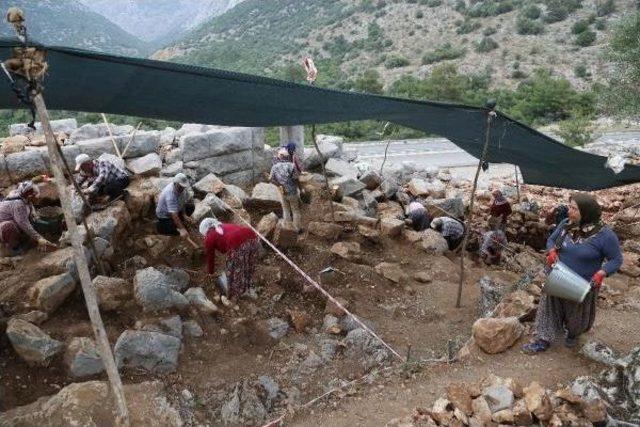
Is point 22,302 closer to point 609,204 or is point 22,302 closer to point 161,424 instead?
point 161,424

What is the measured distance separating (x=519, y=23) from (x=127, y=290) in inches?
1410

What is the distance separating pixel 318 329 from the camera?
5023mm

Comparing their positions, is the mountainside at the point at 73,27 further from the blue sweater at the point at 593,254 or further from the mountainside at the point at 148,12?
the mountainside at the point at 148,12

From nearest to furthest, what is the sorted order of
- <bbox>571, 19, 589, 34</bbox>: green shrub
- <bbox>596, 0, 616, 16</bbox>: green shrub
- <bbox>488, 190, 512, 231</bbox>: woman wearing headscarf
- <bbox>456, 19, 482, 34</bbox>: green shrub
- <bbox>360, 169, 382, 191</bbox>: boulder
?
1. <bbox>488, 190, 512, 231</bbox>: woman wearing headscarf
2. <bbox>360, 169, 382, 191</bbox>: boulder
3. <bbox>571, 19, 589, 34</bbox>: green shrub
4. <bbox>596, 0, 616, 16</bbox>: green shrub
5. <bbox>456, 19, 482, 34</bbox>: green shrub

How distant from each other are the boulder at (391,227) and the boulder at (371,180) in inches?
58.3

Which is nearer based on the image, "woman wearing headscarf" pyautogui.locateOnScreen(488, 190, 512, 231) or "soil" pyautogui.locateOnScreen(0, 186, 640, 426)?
"soil" pyautogui.locateOnScreen(0, 186, 640, 426)

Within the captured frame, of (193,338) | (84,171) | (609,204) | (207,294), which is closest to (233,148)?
(84,171)

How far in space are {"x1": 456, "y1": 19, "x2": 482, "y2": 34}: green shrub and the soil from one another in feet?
110

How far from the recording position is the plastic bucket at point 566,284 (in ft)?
11.7

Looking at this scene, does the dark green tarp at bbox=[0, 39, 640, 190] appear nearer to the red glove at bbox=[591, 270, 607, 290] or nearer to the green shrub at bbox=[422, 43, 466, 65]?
the red glove at bbox=[591, 270, 607, 290]

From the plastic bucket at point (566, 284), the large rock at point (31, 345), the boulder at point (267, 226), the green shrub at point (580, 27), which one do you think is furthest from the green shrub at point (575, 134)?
the green shrub at point (580, 27)

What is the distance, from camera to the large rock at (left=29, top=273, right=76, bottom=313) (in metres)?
4.25

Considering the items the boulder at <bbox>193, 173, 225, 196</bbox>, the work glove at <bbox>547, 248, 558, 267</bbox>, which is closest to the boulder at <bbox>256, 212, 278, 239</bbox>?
the boulder at <bbox>193, 173, 225, 196</bbox>

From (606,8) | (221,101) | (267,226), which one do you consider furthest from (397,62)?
(221,101)
